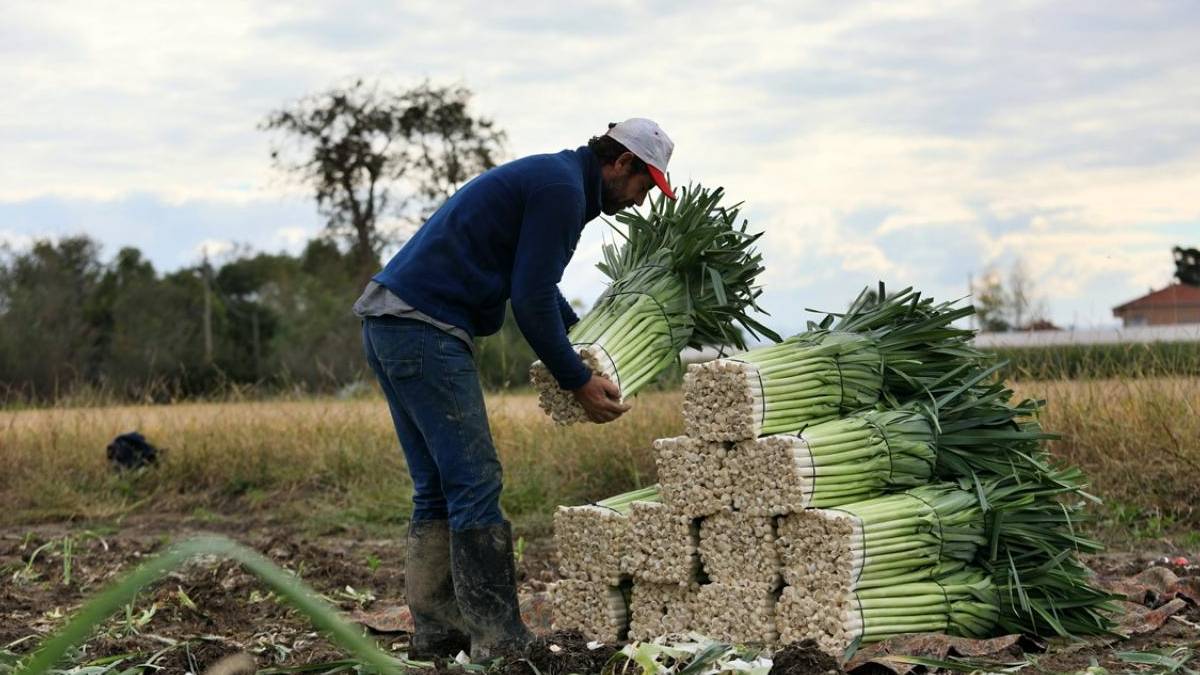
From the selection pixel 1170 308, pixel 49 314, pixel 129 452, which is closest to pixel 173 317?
pixel 49 314

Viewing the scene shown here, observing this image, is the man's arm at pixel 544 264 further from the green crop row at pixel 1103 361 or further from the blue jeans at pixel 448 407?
the green crop row at pixel 1103 361

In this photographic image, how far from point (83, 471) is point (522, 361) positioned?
23.2ft

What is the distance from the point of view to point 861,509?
4.12 metres

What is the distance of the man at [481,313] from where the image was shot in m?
4.03

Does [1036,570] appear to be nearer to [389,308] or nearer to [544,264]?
[544,264]

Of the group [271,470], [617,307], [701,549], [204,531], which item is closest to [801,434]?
[701,549]

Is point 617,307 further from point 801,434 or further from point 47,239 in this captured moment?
point 47,239

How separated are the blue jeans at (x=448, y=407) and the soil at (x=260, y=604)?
52cm

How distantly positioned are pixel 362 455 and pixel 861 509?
6220mm

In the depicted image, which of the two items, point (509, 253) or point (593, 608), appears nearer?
point (509, 253)

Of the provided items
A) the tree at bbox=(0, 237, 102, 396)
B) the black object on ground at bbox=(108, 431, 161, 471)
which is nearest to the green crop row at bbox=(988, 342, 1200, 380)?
the black object on ground at bbox=(108, 431, 161, 471)

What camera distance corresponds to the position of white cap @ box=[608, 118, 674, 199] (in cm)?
418

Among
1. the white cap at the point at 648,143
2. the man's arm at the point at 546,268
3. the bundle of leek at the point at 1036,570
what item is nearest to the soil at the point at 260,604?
the bundle of leek at the point at 1036,570

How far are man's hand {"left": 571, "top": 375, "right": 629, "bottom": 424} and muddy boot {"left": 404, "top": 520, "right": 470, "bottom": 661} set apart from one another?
720mm
